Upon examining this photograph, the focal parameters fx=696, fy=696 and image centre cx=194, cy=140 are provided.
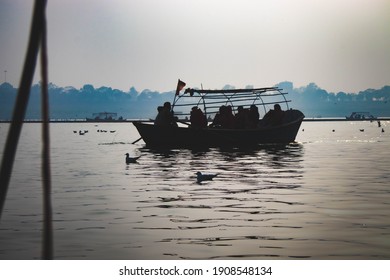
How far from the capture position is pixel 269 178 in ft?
73.1

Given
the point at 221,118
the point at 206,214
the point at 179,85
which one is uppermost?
the point at 179,85

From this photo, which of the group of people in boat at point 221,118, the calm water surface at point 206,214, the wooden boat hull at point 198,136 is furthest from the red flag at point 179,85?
the calm water surface at point 206,214

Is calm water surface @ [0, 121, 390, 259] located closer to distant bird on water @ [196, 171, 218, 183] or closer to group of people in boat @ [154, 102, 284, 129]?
distant bird on water @ [196, 171, 218, 183]

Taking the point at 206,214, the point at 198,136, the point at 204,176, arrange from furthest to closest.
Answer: the point at 198,136 → the point at 204,176 → the point at 206,214

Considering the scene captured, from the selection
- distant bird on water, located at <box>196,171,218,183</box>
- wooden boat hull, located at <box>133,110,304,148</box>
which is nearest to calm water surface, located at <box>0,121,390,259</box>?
distant bird on water, located at <box>196,171,218,183</box>

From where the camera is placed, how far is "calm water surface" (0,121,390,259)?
1065 cm

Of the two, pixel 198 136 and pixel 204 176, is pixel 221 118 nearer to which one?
pixel 198 136

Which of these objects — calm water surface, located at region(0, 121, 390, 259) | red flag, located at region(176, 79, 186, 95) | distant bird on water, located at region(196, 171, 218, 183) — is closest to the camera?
calm water surface, located at region(0, 121, 390, 259)

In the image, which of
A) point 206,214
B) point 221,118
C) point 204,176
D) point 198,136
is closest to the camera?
point 206,214

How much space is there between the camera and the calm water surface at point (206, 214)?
10652 mm

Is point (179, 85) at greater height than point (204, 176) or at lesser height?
greater

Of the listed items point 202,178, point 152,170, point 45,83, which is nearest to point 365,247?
point 45,83

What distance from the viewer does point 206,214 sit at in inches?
563

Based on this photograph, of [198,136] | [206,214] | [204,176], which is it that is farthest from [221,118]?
[206,214]
